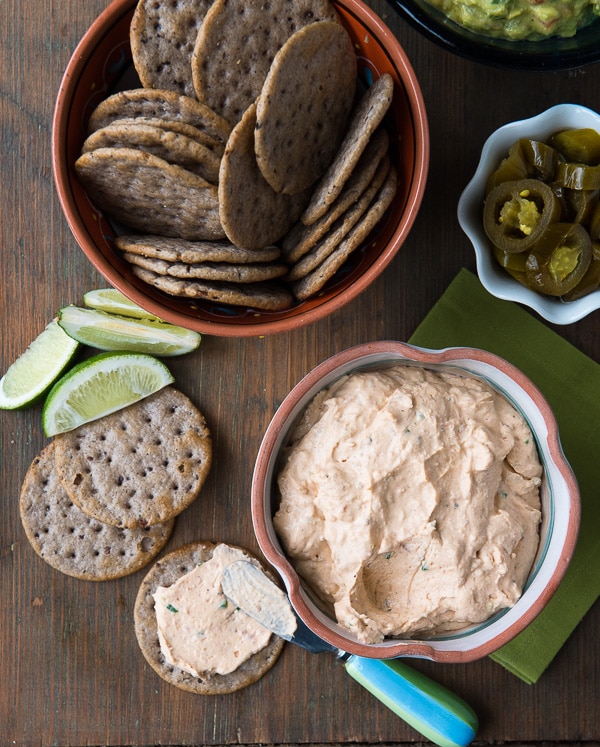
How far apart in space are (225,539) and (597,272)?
95cm

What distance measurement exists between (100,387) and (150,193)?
527 millimetres

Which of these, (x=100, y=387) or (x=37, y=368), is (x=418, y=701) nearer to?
(x=100, y=387)

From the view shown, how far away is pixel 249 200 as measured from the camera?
1.32 metres

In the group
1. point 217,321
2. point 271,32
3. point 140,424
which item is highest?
point 271,32

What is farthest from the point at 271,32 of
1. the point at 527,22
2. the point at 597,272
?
the point at 597,272

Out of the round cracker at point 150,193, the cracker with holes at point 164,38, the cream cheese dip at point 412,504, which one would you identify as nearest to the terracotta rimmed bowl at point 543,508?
the cream cheese dip at point 412,504

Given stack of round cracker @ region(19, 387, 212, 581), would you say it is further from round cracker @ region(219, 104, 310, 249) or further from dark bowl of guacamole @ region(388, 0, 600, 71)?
dark bowl of guacamole @ region(388, 0, 600, 71)

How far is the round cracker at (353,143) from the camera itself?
128 cm

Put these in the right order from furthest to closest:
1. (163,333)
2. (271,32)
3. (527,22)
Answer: (163,333), (271,32), (527,22)

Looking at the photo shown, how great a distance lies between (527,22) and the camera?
4.04 feet

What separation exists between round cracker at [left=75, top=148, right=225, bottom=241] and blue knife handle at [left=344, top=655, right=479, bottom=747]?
37.8 inches

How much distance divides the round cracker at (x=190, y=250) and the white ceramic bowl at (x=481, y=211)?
39 cm

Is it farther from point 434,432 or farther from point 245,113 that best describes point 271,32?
point 434,432

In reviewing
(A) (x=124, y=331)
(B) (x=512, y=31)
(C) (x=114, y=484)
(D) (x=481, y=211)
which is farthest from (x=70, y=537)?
(B) (x=512, y=31)
